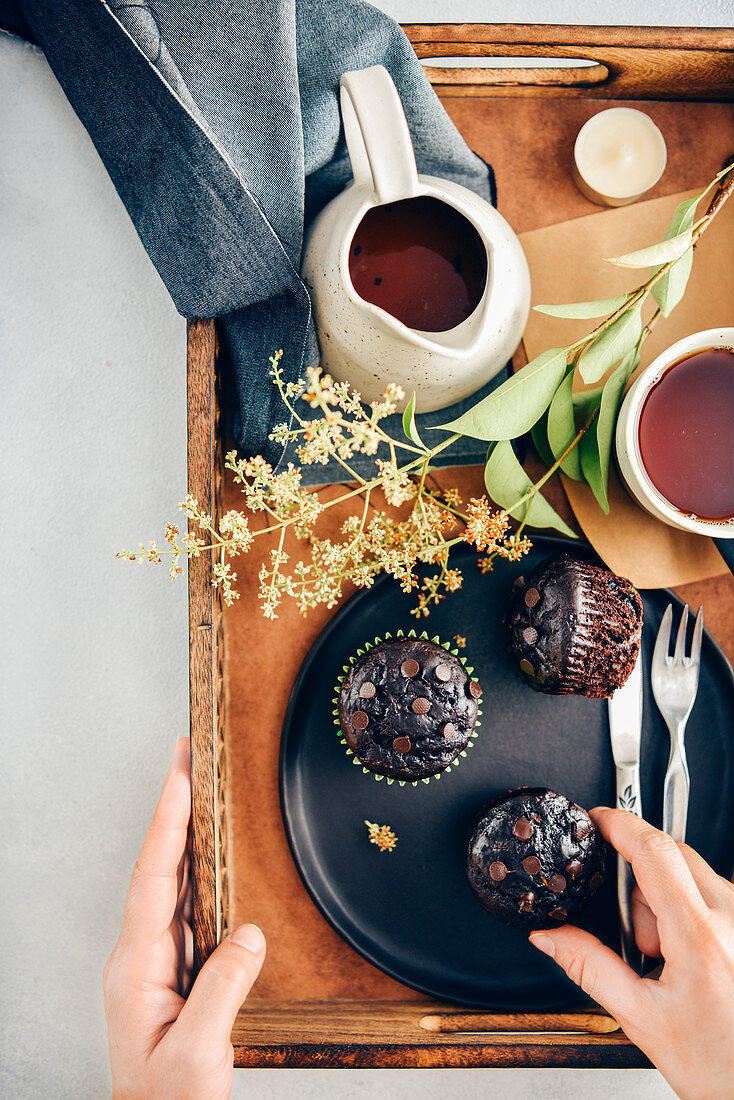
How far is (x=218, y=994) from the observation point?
62 cm

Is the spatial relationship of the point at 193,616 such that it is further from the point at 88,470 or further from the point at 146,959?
the point at 88,470

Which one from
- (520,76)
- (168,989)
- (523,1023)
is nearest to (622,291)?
(520,76)

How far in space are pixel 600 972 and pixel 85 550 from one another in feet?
2.66

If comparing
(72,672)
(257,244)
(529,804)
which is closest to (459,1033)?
(529,804)

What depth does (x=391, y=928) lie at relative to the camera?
0.72m

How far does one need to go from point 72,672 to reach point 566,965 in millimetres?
721

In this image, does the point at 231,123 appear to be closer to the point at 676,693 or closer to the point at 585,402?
the point at 585,402

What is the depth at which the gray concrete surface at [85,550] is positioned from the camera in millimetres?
973

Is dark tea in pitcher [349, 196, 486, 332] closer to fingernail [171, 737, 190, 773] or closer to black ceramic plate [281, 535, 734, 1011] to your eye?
black ceramic plate [281, 535, 734, 1011]

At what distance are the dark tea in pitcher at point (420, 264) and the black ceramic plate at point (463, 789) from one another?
255 mm

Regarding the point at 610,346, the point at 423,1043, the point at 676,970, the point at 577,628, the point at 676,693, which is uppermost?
the point at 610,346

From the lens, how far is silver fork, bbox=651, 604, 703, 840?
71cm

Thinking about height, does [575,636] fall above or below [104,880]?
above

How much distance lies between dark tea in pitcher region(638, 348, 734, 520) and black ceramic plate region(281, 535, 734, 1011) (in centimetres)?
11
